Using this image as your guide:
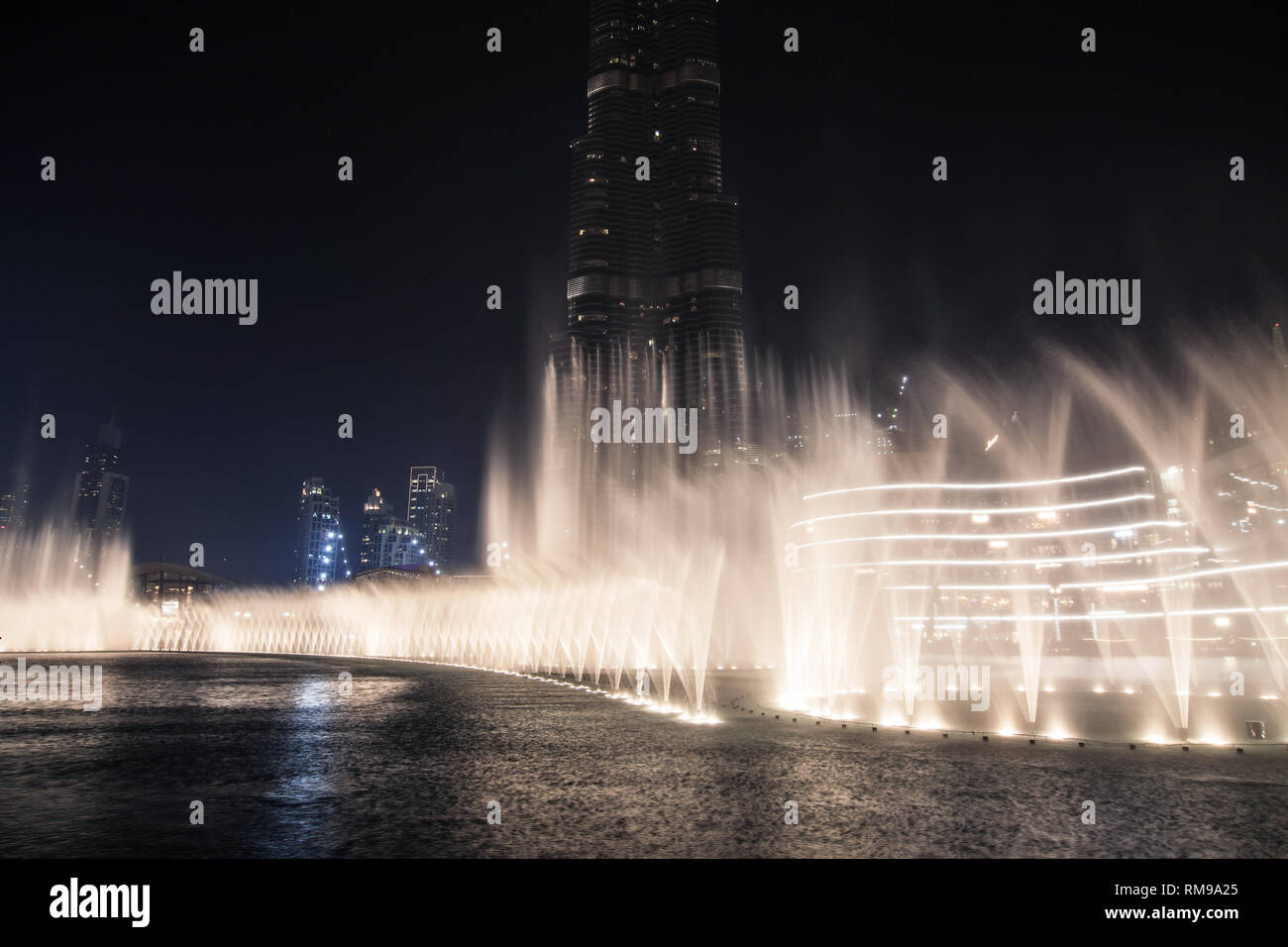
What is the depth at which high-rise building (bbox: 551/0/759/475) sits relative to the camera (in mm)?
162750

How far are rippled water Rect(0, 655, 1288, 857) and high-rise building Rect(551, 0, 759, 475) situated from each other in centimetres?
13703

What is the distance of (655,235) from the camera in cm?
17175
